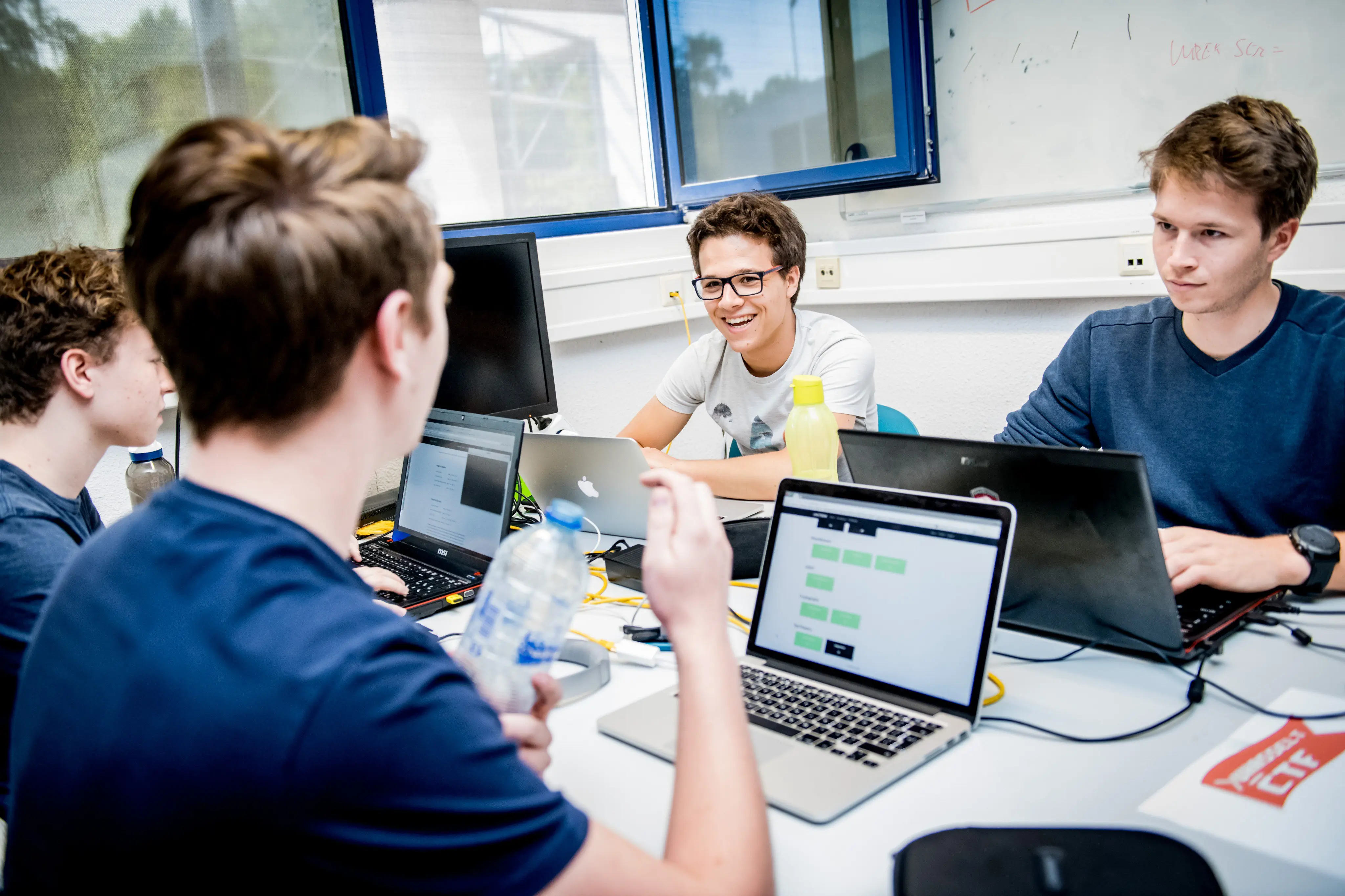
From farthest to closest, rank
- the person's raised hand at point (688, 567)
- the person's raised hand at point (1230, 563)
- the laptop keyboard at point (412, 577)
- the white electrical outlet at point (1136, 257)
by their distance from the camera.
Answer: the white electrical outlet at point (1136, 257) < the laptop keyboard at point (412, 577) < the person's raised hand at point (1230, 563) < the person's raised hand at point (688, 567)

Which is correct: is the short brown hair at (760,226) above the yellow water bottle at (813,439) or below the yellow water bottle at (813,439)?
above

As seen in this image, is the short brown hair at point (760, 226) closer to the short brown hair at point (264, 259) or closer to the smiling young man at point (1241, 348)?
the smiling young man at point (1241, 348)

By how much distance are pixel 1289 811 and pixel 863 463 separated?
2.04 ft

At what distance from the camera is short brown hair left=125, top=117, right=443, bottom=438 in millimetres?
597

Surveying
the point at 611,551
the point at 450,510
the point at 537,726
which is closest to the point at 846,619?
the point at 537,726

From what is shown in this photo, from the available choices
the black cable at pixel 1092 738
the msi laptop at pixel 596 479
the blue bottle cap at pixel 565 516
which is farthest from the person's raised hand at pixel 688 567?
the msi laptop at pixel 596 479

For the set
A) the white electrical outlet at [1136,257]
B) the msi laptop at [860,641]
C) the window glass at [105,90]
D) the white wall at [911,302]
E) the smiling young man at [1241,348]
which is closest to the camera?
the msi laptop at [860,641]

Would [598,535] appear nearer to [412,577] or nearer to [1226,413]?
[412,577]

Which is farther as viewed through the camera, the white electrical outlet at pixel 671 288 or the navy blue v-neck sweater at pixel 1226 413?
the white electrical outlet at pixel 671 288

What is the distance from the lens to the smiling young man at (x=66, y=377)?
130 centimetres

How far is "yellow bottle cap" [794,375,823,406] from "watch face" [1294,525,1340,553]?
651 mm

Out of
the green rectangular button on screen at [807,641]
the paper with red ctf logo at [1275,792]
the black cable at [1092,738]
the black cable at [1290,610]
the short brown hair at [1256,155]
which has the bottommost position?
the paper with red ctf logo at [1275,792]

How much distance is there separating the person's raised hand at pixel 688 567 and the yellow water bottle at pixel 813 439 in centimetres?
70

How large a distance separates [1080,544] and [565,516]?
633 mm
